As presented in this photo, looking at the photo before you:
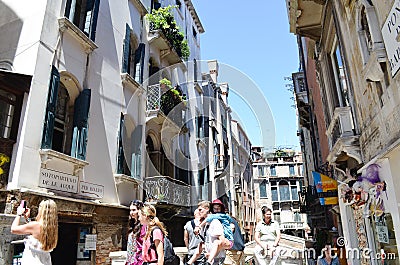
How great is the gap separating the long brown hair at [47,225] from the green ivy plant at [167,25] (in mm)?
10464

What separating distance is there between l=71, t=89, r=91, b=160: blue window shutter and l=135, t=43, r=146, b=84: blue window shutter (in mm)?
3270

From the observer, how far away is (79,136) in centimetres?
771

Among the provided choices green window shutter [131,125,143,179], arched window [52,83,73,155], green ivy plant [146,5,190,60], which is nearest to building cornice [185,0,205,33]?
green ivy plant [146,5,190,60]

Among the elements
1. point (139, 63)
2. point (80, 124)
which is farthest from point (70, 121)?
point (139, 63)

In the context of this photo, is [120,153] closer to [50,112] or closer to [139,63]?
[50,112]

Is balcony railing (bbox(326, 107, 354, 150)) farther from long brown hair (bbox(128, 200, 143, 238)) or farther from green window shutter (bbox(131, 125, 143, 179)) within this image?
green window shutter (bbox(131, 125, 143, 179))

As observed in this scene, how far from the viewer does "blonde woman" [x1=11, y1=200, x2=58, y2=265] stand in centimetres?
347

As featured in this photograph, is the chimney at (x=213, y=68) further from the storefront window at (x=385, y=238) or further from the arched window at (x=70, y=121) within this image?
the storefront window at (x=385, y=238)

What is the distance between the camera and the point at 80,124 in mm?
7801

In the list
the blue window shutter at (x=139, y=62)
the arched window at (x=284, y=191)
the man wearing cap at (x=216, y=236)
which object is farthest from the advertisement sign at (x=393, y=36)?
the arched window at (x=284, y=191)

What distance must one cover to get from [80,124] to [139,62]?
14.2ft

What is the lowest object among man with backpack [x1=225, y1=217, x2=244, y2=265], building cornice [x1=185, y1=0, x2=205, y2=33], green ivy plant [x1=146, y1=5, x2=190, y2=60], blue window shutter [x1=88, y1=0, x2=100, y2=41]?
man with backpack [x1=225, y1=217, x2=244, y2=265]

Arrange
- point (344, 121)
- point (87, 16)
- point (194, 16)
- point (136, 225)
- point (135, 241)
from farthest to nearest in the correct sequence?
point (194, 16) < point (87, 16) < point (344, 121) < point (136, 225) < point (135, 241)

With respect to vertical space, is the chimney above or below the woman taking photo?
above
